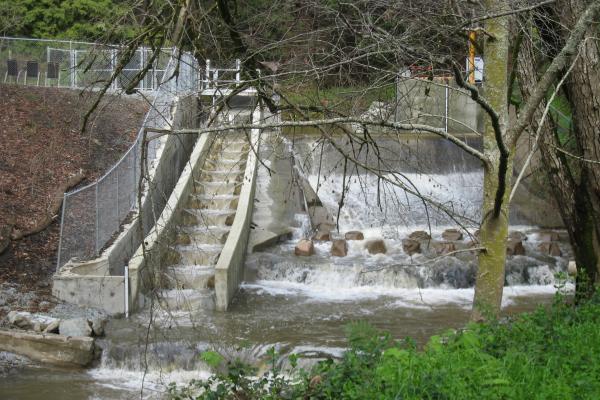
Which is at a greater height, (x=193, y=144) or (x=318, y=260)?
(x=193, y=144)

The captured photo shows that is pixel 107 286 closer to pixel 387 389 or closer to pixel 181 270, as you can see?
pixel 181 270

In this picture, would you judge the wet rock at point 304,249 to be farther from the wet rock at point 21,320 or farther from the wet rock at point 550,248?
the wet rock at point 21,320

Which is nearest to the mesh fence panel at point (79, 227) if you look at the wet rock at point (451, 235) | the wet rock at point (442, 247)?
the wet rock at point (442, 247)

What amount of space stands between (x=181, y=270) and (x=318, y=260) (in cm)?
283

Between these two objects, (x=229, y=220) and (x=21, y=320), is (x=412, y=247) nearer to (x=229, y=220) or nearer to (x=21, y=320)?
(x=229, y=220)

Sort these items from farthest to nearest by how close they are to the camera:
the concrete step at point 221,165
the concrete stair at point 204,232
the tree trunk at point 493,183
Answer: the concrete step at point 221,165, the concrete stair at point 204,232, the tree trunk at point 493,183

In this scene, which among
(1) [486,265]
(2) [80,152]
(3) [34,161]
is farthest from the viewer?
(2) [80,152]

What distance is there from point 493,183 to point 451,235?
1011 centimetres

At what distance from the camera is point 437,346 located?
19.0 ft

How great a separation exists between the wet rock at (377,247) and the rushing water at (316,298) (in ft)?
0.46

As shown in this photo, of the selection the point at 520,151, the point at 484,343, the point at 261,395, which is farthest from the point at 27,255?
the point at 520,151

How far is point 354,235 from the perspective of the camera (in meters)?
16.7

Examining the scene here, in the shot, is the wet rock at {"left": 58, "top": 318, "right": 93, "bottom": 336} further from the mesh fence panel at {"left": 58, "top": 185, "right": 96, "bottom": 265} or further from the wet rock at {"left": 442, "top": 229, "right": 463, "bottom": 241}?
the wet rock at {"left": 442, "top": 229, "right": 463, "bottom": 241}

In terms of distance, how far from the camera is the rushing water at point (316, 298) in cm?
1005
